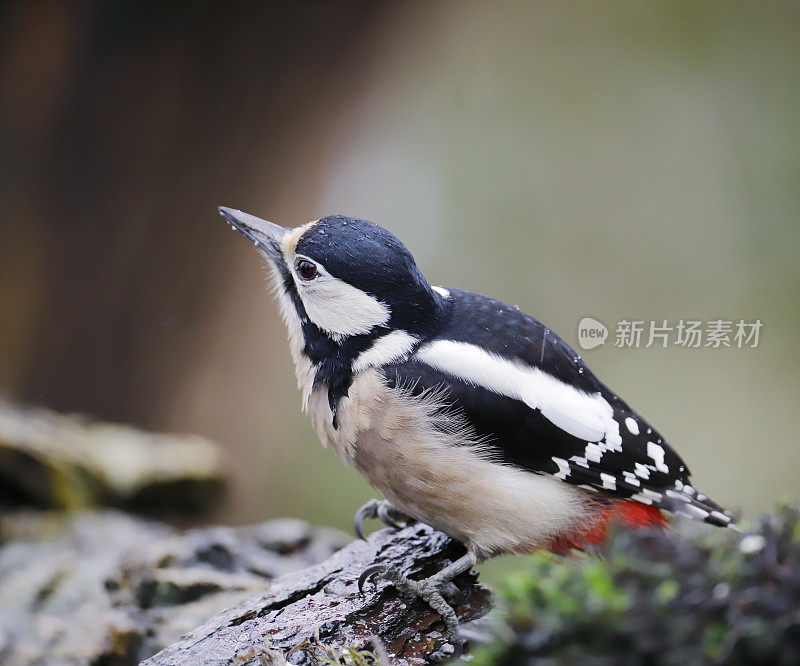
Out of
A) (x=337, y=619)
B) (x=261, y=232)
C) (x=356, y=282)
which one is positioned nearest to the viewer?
(x=337, y=619)

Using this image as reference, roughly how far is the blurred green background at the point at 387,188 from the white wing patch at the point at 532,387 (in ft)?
6.08

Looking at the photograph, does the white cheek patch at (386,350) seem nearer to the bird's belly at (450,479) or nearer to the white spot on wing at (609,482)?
the bird's belly at (450,479)

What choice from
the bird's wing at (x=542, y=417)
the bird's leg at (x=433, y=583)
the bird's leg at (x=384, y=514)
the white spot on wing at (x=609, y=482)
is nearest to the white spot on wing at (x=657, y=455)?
the bird's wing at (x=542, y=417)

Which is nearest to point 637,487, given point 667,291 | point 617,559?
point 617,559

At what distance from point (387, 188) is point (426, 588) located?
2.59 m

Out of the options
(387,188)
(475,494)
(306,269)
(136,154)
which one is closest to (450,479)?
(475,494)

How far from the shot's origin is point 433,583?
168 centimetres

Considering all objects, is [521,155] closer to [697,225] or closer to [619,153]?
[619,153]

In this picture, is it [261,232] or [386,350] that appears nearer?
[386,350]

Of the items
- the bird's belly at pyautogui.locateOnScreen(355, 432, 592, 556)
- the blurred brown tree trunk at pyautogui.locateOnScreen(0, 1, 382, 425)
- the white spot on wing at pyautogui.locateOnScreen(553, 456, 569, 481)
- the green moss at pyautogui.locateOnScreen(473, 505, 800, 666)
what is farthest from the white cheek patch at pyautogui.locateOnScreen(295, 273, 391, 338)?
the blurred brown tree trunk at pyautogui.locateOnScreen(0, 1, 382, 425)

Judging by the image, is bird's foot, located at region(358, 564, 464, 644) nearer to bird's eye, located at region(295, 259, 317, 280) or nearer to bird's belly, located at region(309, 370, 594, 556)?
bird's belly, located at region(309, 370, 594, 556)

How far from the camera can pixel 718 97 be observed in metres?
4.11

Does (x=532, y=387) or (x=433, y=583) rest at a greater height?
(x=532, y=387)

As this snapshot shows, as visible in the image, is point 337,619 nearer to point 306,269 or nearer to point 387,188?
point 306,269
